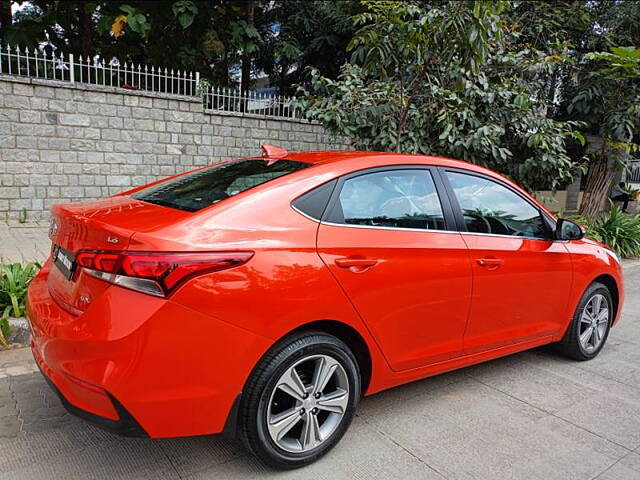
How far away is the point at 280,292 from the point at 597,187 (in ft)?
33.7

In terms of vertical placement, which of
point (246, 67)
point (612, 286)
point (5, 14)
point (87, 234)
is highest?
point (5, 14)

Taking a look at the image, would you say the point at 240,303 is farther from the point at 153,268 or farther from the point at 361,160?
the point at 361,160

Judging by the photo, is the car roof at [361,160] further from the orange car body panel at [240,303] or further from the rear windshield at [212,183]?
the rear windshield at [212,183]

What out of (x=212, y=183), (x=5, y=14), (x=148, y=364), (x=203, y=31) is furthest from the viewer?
(x=203, y=31)

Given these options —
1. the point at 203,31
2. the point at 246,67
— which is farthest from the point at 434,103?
Answer: the point at 246,67

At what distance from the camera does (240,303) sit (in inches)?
88.0

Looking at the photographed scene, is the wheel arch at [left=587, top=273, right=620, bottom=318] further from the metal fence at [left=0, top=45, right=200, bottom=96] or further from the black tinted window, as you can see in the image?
→ the metal fence at [left=0, top=45, right=200, bottom=96]

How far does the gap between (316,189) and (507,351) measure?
6.24ft

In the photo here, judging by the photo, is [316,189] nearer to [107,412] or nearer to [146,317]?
[146,317]

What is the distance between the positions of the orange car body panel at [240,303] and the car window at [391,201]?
8 cm

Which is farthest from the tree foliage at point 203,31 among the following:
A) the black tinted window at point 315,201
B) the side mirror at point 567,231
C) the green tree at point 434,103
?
the black tinted window at point 315,201

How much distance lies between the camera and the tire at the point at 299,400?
2.36 metres

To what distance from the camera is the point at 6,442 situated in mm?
2693

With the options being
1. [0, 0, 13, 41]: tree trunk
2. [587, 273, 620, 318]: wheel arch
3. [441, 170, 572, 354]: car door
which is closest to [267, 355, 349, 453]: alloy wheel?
[441, 170, 572, 354]: car door
